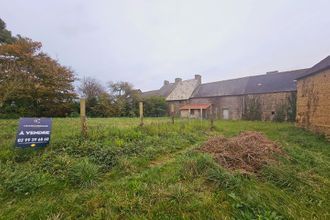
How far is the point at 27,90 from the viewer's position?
53.0ft

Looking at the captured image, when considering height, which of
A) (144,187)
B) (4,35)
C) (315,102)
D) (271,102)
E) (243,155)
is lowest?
(144,187)

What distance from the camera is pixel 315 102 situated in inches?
400

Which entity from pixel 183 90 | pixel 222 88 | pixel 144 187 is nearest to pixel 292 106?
pixel 222 88

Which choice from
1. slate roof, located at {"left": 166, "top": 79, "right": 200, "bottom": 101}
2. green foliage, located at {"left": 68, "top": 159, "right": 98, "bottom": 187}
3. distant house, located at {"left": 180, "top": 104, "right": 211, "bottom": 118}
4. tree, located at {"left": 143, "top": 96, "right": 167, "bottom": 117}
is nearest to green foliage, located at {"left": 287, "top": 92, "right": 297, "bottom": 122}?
distant house, located at {"left": 180, "top": 104, "right": 211, "bottom": 118}

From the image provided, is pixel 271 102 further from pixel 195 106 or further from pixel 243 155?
pixel 243 155

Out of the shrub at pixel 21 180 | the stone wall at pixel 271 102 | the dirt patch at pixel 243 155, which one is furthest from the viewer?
the stone wall at pixel 271 102

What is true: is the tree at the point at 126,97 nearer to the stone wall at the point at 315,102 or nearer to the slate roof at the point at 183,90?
the slate roof at the point at 183,90

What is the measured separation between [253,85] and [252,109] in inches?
131

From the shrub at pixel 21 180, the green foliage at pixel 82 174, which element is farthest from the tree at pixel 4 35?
Answer: the green foliage at pixel 82 174

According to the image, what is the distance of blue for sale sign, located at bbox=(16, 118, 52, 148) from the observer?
13.9 ft

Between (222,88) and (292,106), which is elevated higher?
(222,88)

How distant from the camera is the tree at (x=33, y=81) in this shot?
1499 cm

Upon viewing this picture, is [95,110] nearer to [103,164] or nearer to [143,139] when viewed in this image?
[143,139]

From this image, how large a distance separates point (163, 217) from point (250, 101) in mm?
23912
